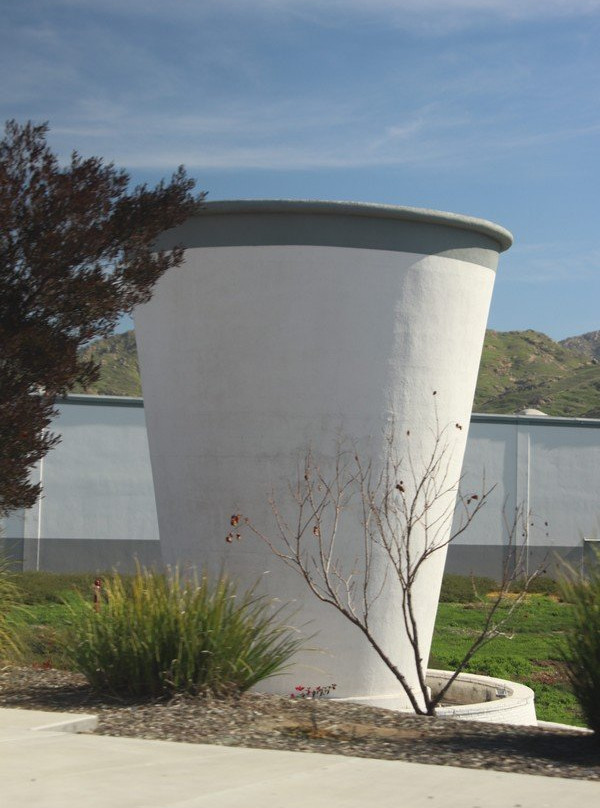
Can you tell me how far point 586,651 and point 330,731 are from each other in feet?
5.52

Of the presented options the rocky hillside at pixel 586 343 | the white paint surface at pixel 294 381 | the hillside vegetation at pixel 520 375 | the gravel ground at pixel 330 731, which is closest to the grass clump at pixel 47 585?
the white paint surface at pixel 294 381

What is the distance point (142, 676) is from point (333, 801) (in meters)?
3.30

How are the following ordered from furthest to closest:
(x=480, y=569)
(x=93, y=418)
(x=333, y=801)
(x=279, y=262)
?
1. (x=480, y=569)
2. (x=93, y=418)
3. (x=279, y=262)
4. (x=333, y=801)

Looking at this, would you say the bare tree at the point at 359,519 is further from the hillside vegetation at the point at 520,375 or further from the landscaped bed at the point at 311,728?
the hillside vegetation at the point at 520,375

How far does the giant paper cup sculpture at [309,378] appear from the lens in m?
10.1

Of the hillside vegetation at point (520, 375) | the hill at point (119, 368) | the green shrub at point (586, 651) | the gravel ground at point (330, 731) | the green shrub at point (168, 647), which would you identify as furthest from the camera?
the hill at point (119, 368)

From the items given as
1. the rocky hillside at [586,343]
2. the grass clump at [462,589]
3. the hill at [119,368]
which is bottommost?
the grass clump at [462,589]

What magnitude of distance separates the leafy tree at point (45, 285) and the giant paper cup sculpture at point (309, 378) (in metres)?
1.13

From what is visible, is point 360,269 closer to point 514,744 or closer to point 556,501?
point 514,744

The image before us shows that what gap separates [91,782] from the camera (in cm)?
541

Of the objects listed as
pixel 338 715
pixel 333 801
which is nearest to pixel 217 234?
pixel 338 715

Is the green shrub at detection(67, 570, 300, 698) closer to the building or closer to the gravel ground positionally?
the gravel ground

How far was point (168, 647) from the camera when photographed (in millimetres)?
8109

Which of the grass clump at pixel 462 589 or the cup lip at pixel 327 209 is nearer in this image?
the cup lip at pixel 327 209
